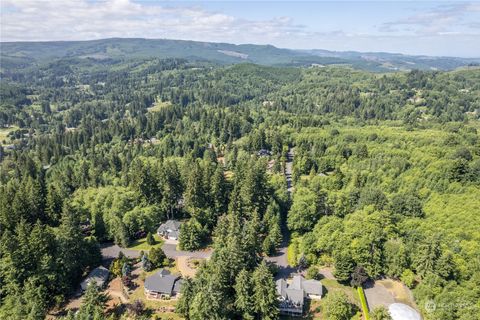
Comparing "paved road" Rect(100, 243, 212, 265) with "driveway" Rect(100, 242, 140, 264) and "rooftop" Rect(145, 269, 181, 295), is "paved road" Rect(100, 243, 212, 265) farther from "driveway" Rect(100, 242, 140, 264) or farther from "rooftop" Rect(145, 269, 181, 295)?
"rooftop" Rect(145, 269, 181, 295)

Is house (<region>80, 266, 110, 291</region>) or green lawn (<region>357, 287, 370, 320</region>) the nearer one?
green lawn (<region>357, 287, 370, 320</region>)

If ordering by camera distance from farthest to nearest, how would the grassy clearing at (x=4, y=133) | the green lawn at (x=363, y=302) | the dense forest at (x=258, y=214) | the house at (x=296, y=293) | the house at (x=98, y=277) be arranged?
the grassy clearing at (x=4, y=133) < the house at (x=98, y=277) < the house at (x=296, y=293) < the green lawn at (x=363, y=302) < the dense forest at (x=258, y=214)

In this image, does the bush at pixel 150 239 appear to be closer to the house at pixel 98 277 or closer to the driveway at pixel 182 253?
the driveway at pixel 182 253

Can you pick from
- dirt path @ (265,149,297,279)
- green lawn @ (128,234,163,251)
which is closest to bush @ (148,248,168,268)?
green lawn @ (128,234,163,251)

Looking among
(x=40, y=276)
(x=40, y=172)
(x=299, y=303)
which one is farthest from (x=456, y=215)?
(x=40, y=172)

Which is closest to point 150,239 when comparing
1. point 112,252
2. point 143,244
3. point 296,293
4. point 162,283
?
point 143,244

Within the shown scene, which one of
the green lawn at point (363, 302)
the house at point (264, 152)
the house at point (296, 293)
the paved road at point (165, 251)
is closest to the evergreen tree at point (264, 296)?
the house at point (296, 293)

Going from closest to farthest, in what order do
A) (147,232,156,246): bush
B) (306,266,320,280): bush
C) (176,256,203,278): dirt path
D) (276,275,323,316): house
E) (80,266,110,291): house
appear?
(276,275,323,316): house < (80,266,110,291): house < (306,266,320,280): bush < (176,256,203,278): dirt path < (147,232,156,246): bush

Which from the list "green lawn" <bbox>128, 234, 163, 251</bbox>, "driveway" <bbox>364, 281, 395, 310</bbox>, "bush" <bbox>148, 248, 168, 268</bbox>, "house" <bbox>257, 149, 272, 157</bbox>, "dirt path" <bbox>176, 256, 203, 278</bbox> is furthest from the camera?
"house" <bbox>257, 149, 272, 157</bbox>
